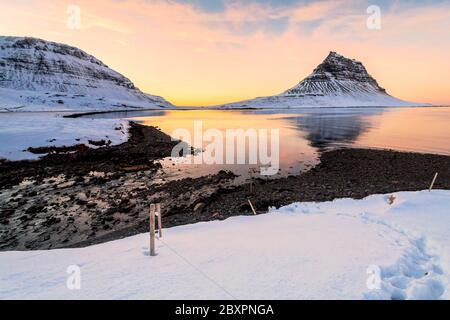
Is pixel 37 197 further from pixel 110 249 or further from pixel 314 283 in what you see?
pixel 314 283

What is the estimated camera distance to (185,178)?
2023cm

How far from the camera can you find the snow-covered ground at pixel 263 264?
560 centimetres

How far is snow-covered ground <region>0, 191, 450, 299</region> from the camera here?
18.4ft

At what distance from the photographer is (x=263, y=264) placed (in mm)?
6738
